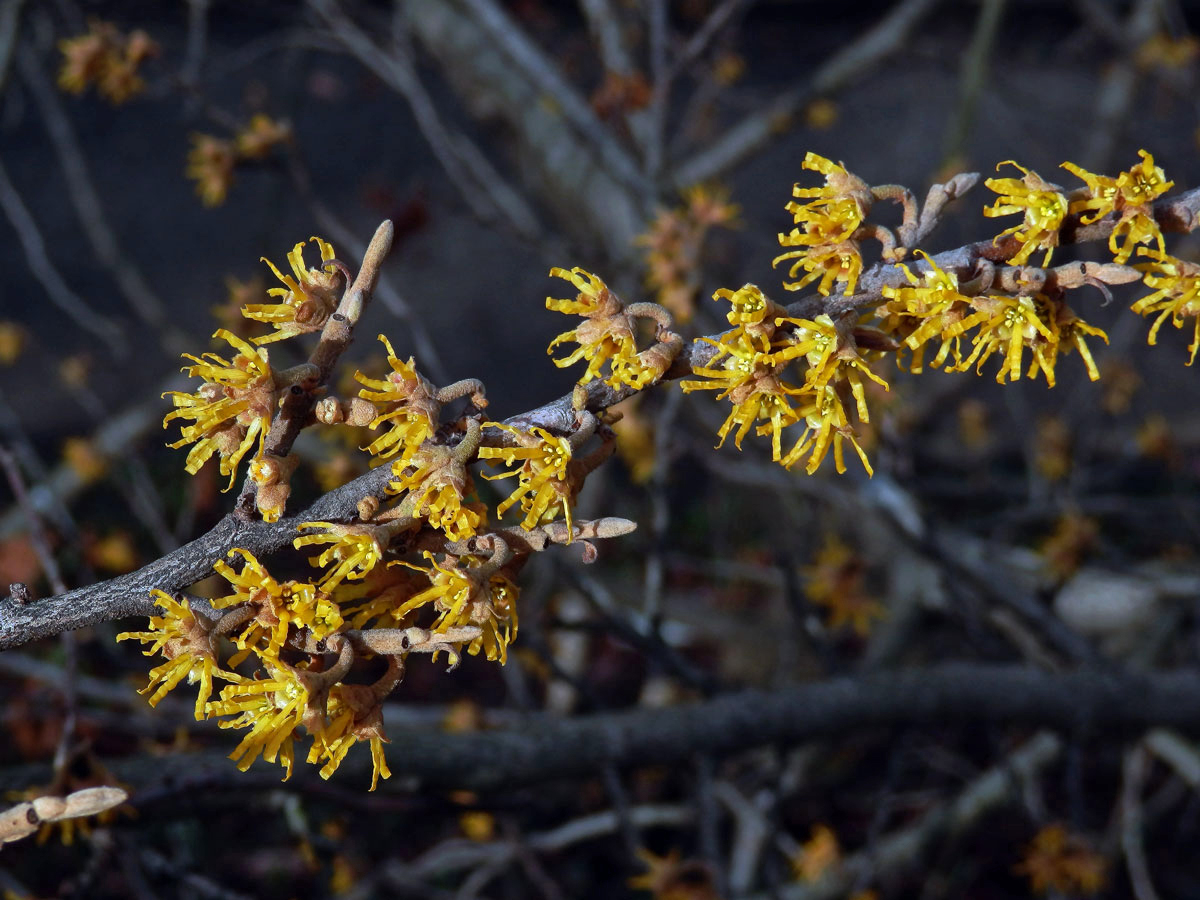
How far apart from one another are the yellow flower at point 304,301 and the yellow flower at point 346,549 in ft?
1.02

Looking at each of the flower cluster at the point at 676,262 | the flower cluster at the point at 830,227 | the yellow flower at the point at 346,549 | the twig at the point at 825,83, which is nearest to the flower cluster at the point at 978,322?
the flower cluster at the point at 830,227

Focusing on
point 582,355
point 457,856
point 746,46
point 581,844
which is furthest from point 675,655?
point 746,46

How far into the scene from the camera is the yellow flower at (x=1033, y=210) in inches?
49.7

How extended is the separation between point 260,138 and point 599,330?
2.48 m

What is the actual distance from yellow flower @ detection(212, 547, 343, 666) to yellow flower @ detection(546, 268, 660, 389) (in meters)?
0.44

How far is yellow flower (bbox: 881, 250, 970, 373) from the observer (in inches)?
46.6

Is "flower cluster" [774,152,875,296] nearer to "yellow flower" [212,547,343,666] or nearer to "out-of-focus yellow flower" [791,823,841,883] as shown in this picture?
"yellow flower" [212,547,343,666]

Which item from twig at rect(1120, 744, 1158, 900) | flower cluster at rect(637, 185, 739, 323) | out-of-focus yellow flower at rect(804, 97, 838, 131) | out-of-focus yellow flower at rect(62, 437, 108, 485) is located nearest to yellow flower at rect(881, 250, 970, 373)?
flower cluster at rect(637, 185, 739, 323)

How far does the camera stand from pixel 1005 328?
51.2 inches

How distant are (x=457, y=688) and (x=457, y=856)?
2.81 meters

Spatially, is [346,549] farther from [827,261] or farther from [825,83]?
[825,83]

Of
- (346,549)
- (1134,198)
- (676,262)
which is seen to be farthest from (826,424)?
(676,262)

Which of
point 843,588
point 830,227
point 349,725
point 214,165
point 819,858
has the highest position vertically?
point 214,165

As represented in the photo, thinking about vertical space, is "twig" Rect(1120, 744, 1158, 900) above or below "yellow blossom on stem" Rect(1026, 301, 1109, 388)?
below
